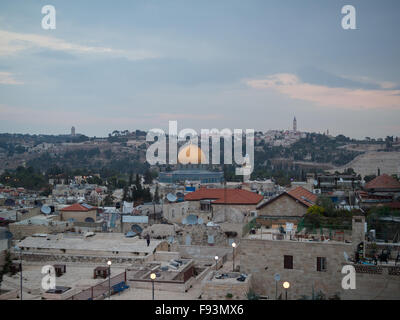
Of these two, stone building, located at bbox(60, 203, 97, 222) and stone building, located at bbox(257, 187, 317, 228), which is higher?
stone building, located at bbox(257, 187, 317, 228)

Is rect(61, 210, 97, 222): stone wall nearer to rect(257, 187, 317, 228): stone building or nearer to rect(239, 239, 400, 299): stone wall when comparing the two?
rect(257, 187, 317, 228): stone building

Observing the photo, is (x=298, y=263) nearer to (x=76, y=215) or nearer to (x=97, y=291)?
(x=97, y=291)

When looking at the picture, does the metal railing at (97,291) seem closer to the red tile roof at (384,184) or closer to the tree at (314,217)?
the tree at (314,217)

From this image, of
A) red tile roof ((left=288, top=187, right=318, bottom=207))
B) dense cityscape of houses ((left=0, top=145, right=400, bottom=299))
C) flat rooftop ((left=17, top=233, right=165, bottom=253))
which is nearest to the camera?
dense cityscape of houses ((left=0, top=145, right=400, bottom=299))

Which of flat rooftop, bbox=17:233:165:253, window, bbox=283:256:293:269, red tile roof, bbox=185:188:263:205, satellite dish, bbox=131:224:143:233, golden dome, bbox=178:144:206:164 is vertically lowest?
satellite dish, bbox=131:224:143:233

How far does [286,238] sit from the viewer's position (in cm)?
1203

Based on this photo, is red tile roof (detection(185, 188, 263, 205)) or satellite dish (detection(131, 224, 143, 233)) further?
red tile roof (detection(185, 188, 263, 205))

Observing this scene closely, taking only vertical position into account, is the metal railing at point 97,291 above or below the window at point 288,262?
below

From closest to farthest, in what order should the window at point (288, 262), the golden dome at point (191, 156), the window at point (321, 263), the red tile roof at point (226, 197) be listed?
the window at point (321, 263)
the window at point (288, 262)
the red tile roof at point (226, 197)
the golden dome at point (191, 156)

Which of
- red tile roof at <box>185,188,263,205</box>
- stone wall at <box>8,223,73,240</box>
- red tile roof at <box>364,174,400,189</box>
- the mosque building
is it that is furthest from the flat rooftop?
the mosque building

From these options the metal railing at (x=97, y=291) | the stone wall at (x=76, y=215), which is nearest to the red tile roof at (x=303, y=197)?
the metal railing at (x=97, y=291)
